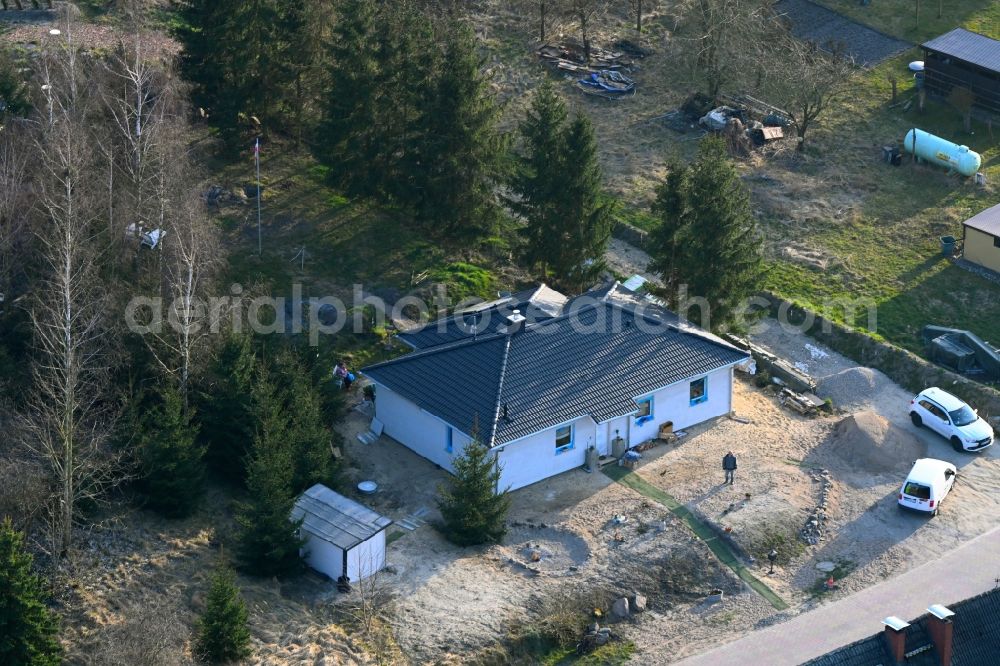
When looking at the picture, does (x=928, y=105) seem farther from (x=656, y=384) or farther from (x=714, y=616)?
(x=714, y=616)

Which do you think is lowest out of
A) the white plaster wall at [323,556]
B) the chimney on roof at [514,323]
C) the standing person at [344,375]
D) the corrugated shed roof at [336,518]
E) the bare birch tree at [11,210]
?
the standing person at [344,375]

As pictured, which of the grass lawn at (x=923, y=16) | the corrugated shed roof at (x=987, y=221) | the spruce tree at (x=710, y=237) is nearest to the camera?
the spruce tree at (x=710, y=237)

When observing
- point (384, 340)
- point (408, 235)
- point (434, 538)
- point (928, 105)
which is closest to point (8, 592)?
point (434, 538)

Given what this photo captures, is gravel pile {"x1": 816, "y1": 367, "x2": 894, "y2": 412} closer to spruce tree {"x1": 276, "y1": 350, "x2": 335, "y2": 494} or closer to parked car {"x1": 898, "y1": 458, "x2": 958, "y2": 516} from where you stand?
parked car {"x1": 898, "y1": 458, "x2": 958, "y2": 516}

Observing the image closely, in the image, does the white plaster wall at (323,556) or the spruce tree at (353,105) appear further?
the spruce tree at (353,105)

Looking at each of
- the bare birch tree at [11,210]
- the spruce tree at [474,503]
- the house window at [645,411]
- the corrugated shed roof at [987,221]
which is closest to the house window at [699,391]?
the house window at [645,411]

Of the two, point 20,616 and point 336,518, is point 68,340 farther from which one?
point 336,518

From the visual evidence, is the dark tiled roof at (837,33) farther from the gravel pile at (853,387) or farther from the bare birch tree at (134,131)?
the bare birch tree at (134,131)
